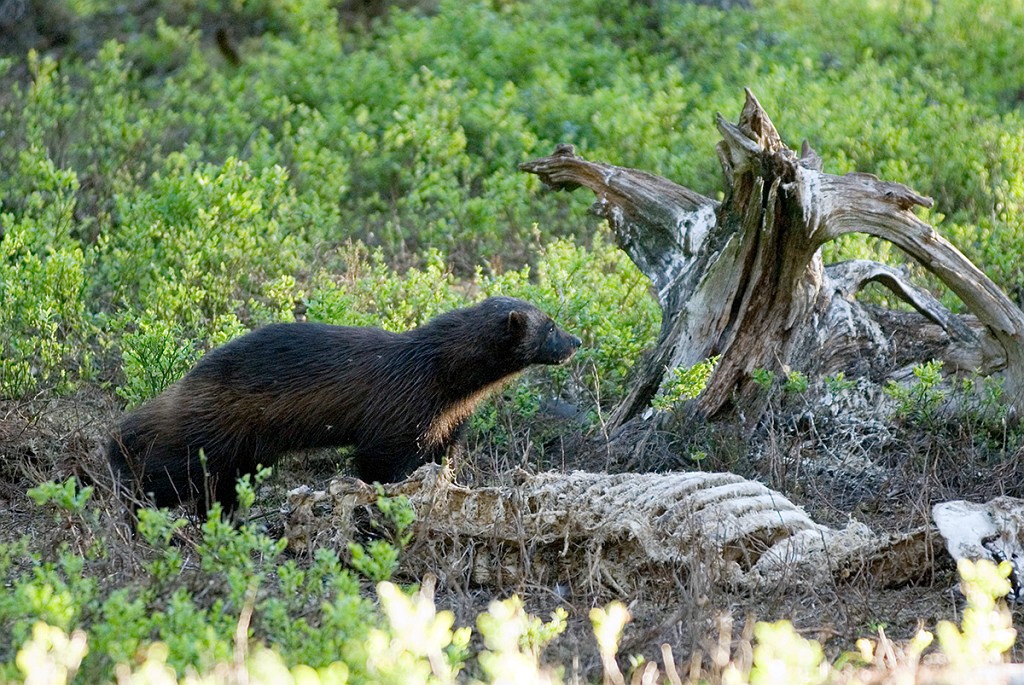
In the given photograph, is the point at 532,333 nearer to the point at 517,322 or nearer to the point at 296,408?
the point at 517,322

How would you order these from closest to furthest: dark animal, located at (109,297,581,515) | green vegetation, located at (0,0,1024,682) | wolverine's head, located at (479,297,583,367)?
→ green vegetation, located at (0,0,1024,682) → dark animal, located at (109,297,581,515) → wolverine's head, located at (479,297,583,367)

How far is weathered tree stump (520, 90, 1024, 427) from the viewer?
255 inches

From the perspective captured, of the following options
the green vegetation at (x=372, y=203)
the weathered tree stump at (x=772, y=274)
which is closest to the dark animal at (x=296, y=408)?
the green vegetation at (x=372, y=203)

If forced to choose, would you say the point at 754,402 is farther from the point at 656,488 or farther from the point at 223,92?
the point at 223,92

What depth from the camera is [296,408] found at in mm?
6180

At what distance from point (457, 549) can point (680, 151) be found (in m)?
7.02

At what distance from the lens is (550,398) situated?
7.43 meters

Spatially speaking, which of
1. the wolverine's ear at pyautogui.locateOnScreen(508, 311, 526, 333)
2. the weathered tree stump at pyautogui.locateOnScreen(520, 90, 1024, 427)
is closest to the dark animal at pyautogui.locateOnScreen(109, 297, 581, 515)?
the wolverine's ear at pyautogui.locateOnScreen(508, 311, 526, 333)

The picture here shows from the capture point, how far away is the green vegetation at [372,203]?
145 inches

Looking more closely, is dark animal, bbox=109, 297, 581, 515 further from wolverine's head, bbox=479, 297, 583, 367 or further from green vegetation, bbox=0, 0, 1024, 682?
green vegetation, bbox=0, 0, 1024, 682

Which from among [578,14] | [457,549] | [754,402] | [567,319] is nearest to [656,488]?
[457,549]

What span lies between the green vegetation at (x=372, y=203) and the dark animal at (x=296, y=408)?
461 millimetres

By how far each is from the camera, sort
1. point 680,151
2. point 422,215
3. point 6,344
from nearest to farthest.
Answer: point 6,344 < point 422,215 < point 680,151

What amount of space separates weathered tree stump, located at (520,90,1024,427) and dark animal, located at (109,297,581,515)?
1225 millimetres
